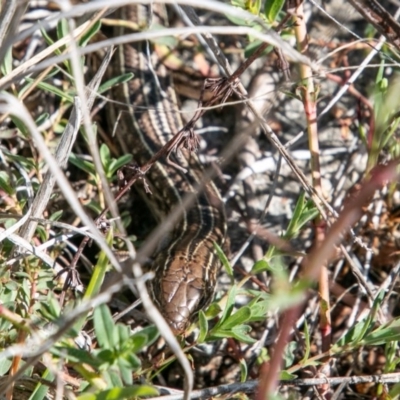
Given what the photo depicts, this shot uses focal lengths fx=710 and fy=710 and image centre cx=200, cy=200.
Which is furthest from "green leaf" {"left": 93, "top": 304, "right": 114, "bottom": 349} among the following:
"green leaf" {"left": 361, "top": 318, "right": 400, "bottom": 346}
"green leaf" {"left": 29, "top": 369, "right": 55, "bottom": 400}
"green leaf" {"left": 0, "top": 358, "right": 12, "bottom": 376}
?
"green leaf" {"left": 361, "top": 318, "right": 400, "bottom": 346}

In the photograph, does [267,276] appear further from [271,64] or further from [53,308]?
[53,308]

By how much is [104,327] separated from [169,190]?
1.80 m

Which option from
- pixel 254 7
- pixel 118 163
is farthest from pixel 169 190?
pixel 254 7

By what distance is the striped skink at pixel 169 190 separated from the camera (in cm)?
299

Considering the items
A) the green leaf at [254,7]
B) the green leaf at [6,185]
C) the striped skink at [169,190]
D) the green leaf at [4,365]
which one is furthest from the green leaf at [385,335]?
the green leaf at [6,185]

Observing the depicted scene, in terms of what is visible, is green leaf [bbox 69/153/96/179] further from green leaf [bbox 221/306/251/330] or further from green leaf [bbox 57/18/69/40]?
green leaf [bbox 221/306/251/330]

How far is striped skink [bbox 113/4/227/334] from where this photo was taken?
299 centimetres

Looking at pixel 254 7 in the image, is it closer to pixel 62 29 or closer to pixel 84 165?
pixel 62 29

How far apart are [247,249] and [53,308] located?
1704mm

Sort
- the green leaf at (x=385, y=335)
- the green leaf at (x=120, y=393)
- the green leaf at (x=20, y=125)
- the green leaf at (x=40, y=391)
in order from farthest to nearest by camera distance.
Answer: the green leaf at (x=20, y=125) < the green leaf at (x=385, y=335) < the green leaf at (x=40, y=391) < the green leaf at (x=120, y=393)

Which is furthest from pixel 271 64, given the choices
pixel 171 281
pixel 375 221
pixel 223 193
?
pixel 171 281

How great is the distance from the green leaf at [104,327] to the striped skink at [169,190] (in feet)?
3.38

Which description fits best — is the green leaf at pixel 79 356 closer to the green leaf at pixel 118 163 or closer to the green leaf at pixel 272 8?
the green leaf at pixel 118 163

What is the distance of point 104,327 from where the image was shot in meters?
1.77
